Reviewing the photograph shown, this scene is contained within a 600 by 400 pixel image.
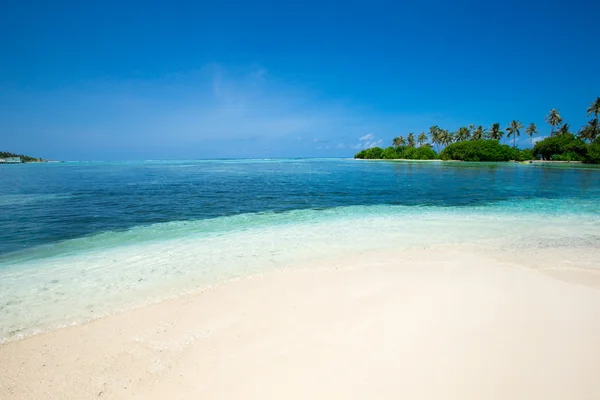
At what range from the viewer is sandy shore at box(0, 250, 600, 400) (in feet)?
9.26

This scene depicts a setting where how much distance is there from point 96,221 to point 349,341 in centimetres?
1170

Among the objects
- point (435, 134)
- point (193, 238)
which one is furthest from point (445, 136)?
point (193, 238)

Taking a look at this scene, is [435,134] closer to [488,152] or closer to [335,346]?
[488,152]

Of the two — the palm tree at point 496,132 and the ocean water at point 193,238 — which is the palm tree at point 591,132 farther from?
the ocean water at point 193,238

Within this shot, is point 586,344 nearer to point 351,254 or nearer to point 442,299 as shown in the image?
point 442,299

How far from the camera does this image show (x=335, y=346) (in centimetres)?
342

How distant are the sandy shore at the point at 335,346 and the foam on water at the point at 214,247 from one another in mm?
915

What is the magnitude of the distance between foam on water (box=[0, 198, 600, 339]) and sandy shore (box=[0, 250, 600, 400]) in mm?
915

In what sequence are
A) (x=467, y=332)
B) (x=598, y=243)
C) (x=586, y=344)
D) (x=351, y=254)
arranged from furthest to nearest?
(x=598, y=243) → (x=351, y=254) → (x=467, y=332) → (x=586, y=344)

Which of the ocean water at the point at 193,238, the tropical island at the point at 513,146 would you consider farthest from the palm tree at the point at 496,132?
the ocean water at the point at 193,238

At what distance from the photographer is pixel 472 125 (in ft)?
332

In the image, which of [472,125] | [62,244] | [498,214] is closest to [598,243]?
[498,214]

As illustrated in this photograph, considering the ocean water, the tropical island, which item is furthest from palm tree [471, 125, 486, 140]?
the ocean water

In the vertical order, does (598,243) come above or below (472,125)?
below
